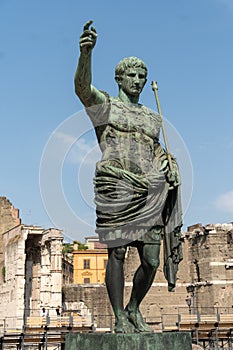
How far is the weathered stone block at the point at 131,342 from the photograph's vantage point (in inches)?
144

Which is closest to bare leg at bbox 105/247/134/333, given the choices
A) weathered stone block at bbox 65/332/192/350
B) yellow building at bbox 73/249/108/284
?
weathered stone block at bbox 65/332/192/350

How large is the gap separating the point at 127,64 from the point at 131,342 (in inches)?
95.8

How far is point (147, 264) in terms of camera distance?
4.20 m

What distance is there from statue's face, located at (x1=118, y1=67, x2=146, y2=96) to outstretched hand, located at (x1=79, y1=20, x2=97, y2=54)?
597mm

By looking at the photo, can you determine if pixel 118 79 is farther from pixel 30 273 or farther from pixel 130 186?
pixel 30 273

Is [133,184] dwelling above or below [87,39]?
below

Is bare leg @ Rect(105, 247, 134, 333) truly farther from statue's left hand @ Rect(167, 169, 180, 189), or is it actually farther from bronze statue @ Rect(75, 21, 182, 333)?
statue's left hand @ Rect(167, 169, 180, 189)

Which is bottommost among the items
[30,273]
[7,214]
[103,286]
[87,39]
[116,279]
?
[116,279]

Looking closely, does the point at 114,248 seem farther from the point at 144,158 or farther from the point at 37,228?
the point at 37,228

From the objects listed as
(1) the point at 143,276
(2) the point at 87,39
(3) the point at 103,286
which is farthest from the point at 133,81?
(3) the point at 103,286

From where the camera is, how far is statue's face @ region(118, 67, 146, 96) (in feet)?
15.0

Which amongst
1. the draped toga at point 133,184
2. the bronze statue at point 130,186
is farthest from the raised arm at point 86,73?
the draped toga at point 133,184

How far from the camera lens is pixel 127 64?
4.57 meters

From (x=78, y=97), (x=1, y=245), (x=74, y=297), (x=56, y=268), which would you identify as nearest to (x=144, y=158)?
→ (x=78, y=97)
